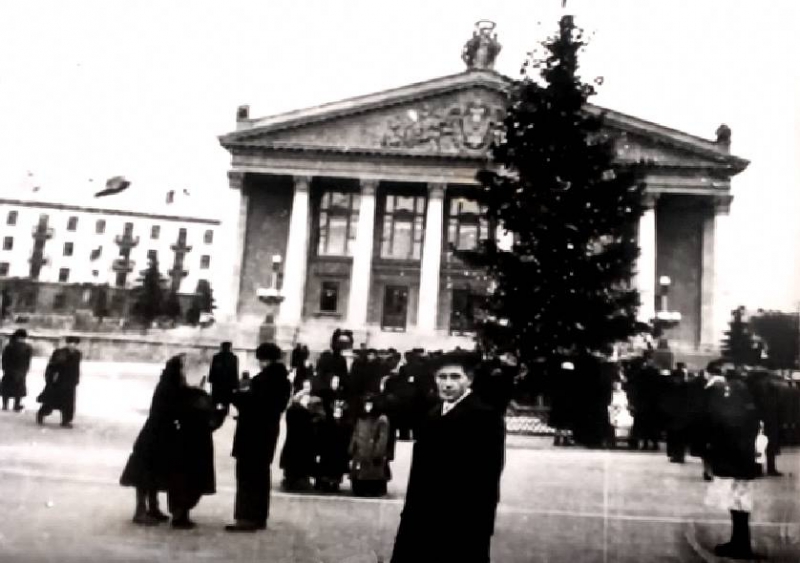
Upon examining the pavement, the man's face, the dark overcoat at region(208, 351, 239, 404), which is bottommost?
the pavement

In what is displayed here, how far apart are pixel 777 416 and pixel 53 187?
26.2 feet

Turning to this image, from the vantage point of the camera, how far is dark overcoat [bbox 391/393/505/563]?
3371mm

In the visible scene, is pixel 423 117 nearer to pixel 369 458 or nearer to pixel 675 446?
pixel 675 446

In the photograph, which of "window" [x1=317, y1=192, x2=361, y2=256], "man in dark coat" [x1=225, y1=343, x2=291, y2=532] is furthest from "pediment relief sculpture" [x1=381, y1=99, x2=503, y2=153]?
"man in dark coat" [x1=225, y1=343, x2=291, y2=532]

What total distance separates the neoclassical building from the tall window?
5 cm

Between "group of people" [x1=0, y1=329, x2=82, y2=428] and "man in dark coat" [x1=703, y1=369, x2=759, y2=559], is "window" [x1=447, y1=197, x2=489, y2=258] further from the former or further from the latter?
"man in dark coat" [x1=703, y1=369, x2=759, y2=559]

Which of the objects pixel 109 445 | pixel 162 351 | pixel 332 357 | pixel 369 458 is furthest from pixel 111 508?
pixel 162 351

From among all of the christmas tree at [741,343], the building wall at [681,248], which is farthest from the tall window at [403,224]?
the christmas tree at [741,343]

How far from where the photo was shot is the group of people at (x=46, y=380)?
850 centimetres

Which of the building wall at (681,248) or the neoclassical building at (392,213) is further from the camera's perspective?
the building wall at (681,248)

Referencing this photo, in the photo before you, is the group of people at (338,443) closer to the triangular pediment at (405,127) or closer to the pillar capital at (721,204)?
the triangular pediment at (405,127)

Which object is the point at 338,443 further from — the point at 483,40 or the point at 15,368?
the point at 483,40

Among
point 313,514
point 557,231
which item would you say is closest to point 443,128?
point 557,231

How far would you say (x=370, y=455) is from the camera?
24.3ft
